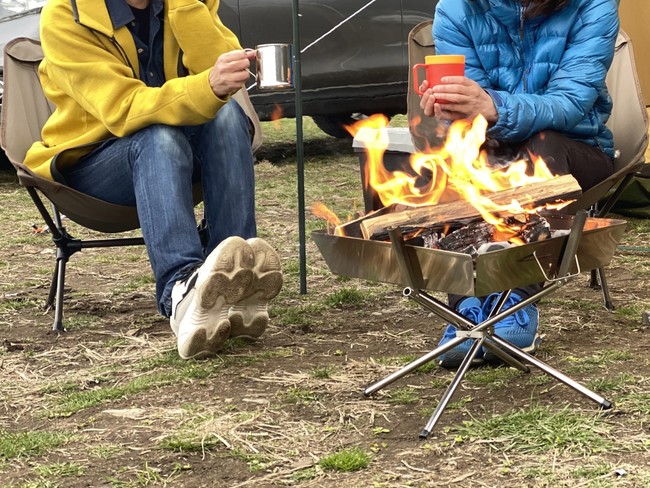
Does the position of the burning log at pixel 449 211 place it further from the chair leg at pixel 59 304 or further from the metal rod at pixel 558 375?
the chair leg at pixel 59 304

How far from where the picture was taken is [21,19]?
24.9 ft

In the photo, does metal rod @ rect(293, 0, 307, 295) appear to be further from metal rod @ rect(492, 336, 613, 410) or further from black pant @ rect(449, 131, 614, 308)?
metal rod @ rect(492, 336, 613, 410)

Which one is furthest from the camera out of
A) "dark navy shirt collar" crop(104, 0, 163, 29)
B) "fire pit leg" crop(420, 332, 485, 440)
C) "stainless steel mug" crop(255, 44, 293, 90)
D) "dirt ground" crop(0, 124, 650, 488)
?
"dark navy shirt collar" crop(104, 0, 163, 29)

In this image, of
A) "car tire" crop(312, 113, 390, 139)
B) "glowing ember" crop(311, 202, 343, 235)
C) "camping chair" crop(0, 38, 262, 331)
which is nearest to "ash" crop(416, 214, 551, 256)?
"glowing ember" crop(311, 202, 343, 235)

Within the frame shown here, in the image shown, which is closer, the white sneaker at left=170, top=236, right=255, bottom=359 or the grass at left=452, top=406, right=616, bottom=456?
the grass at left=452, top=406, right=616, bottom=456

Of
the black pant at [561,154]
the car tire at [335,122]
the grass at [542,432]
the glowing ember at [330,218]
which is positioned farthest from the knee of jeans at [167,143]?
the car tire at [335,122]

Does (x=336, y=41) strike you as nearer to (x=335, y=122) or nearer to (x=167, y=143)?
(x=335, y=122)

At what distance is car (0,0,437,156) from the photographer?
713cm

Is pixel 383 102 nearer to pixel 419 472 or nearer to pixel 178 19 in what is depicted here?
pixel 178 19

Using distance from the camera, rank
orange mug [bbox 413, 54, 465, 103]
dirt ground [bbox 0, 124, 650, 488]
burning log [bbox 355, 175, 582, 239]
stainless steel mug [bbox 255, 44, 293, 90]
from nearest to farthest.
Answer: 1. dirt ground [bbox 0, 124, 650, 488]
2. burning log [bbox 355, 175, 582, 239]
3. orange mug [bbox 413, 54, 465, 103]
4. stainless steel mug [bbox 255, 44, 293, 90]

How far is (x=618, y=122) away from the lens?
3.86 metres

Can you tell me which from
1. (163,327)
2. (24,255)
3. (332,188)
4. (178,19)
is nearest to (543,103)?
(178,19)

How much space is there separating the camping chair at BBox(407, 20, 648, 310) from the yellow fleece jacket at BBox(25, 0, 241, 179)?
0.78 m

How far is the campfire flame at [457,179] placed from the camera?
8.78 ft
